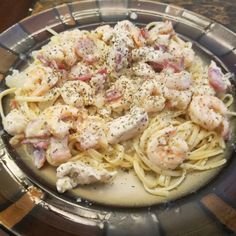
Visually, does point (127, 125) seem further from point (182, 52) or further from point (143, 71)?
point (182, 52)

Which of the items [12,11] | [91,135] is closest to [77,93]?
[91,135]

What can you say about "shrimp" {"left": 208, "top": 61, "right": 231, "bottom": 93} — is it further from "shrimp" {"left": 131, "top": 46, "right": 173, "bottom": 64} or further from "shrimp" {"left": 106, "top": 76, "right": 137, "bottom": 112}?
"shrimp" {"left": 106, "top": 76, "right": 137, "bottom": 112}

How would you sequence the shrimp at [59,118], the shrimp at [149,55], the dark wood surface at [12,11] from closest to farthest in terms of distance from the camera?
the shrimp at [59,118], the shrimp at [149,55], the dark wood surface at [12,11]

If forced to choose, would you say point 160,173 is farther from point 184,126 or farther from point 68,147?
point 68,147

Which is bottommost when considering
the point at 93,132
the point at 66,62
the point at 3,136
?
the point at 3,136

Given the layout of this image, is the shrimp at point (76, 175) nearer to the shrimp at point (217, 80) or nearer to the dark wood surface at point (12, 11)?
the shrimp at point (217, 80)

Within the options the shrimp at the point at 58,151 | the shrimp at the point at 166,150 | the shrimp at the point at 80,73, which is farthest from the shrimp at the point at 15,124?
the shrimp at the point at 166,150

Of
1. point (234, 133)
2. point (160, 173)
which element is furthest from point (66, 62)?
point (234, 133)
